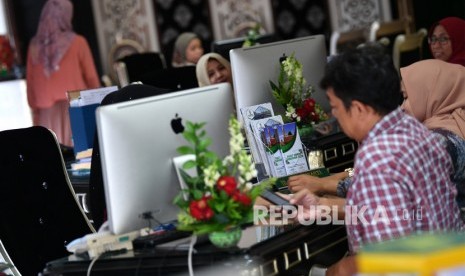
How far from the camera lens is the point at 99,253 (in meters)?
3.35

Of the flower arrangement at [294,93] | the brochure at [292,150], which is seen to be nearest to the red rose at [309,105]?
the flower arrangement at [294,93]

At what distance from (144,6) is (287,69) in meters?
7.49

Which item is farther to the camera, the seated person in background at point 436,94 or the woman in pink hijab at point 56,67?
the woman in pink hijab at point 56,67

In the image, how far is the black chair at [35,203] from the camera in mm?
4211

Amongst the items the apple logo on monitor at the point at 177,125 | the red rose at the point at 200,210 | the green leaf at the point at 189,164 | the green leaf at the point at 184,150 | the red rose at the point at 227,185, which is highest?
the apple logo on monitor at the point at 177,125

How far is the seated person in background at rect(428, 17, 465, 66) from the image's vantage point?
666cm

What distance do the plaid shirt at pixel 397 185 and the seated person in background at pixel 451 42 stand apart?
12.1ft

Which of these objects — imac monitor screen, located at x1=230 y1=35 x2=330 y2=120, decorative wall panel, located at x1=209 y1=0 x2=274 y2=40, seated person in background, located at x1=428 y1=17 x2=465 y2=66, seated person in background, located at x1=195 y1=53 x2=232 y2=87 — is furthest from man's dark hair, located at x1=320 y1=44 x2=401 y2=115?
decorative wall panel, located at x1=209 y1=0 x2=274 y2=40

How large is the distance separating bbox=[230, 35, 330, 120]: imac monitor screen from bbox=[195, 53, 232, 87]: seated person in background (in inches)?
45.4

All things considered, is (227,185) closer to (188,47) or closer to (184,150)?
(184,150)

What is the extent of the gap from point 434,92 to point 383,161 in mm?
1478

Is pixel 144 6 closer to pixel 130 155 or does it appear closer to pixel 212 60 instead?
pixel 212 60

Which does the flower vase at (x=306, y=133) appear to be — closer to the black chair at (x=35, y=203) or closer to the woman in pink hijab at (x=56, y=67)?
the black chair at (x=35, y=203)

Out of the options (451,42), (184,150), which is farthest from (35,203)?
(451,42)
